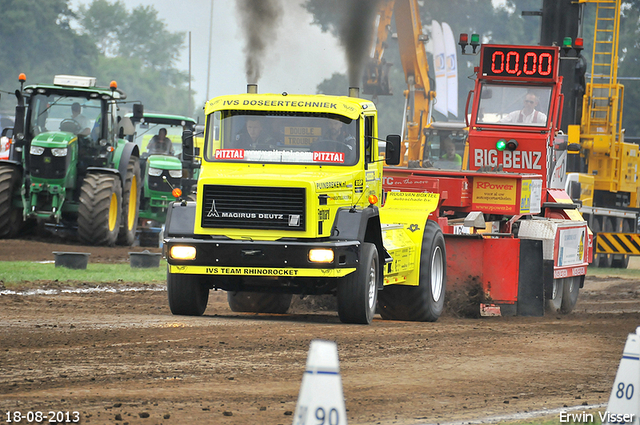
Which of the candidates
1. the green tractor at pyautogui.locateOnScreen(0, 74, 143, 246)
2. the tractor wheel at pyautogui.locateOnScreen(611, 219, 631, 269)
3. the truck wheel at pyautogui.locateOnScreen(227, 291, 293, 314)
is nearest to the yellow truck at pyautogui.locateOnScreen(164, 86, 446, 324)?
the truck wheel at pyautogui.locateOnScreen(227, 291, 293, 314)

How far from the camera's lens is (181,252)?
11.1 meters

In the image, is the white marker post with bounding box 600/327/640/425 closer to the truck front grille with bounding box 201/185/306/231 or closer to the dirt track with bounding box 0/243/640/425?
the dirt track with bounding box 0/243/640/425

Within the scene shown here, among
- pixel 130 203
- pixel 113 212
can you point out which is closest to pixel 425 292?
pixel 113 212

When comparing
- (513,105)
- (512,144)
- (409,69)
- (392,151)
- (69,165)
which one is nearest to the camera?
(392,151)

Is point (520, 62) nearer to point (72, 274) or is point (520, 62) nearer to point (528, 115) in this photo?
point (528, 115)

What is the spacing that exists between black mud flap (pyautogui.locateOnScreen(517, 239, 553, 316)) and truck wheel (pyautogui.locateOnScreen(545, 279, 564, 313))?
613 millimetres

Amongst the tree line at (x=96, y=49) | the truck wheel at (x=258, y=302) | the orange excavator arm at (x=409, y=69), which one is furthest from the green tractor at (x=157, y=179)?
the tree line at (x=96, y=49)

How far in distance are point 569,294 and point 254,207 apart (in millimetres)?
6855

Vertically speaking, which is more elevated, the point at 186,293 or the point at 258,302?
the point at 186,293

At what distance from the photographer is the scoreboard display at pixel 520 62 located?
57.7ft

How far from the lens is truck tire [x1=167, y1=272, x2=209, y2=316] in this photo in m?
11.5

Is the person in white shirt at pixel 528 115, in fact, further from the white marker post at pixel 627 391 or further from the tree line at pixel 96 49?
the tree line at pixel 96 49

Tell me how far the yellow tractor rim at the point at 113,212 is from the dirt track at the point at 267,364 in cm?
815

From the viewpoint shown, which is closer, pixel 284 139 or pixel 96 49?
pixel 284 139
